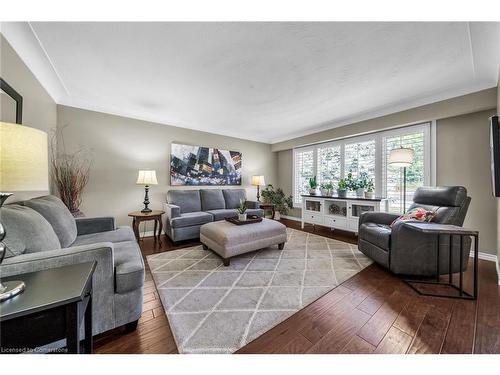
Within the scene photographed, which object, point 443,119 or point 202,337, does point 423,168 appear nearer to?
point 443,119

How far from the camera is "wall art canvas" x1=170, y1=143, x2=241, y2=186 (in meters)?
4.07

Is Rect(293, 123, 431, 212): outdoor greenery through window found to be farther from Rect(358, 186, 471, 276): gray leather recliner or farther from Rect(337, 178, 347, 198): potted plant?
Rect(358, 186, 471, 276): gray leather recliner

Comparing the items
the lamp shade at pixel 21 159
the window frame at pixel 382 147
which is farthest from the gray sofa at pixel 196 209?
the lamp shade at pixel 21 159

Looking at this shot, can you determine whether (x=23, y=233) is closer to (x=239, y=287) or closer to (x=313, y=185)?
(x=239, y=287)

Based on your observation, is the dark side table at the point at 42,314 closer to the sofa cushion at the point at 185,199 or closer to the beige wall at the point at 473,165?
the sofa cushion at the point at 185,199

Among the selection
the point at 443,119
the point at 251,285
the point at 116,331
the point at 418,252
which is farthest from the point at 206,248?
the point at 443,119

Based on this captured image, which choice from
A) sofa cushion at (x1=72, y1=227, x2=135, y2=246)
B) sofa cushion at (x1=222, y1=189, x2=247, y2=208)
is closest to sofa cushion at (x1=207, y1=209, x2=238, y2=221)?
sofa cushion at (x1=222, y1=189, x2=247, y2=208)

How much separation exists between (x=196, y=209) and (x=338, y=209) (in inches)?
118

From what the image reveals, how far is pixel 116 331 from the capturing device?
4.51 ft

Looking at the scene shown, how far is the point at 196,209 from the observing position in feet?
13.0

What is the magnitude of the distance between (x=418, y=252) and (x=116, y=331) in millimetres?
2878

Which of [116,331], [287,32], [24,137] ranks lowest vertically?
[116,331]

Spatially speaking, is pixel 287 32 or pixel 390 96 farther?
pixel 390 96

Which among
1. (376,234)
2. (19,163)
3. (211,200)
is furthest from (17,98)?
(376,234)
